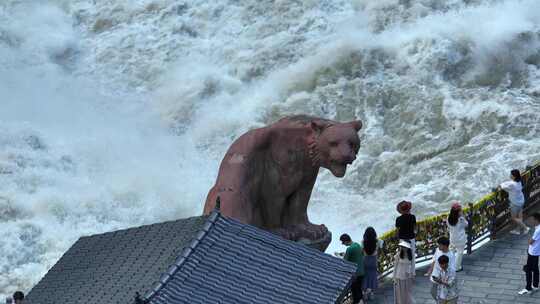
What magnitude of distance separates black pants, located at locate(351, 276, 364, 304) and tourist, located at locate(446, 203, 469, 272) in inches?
60.8

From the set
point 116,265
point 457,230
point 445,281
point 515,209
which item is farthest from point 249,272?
point 515,209

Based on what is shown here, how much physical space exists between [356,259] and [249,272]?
13.9ft

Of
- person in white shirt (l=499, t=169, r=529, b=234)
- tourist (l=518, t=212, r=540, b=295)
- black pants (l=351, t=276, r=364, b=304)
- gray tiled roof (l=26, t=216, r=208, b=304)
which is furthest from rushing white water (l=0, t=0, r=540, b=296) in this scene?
gray tiled roof (l=26, t=216, r=208, b=304)

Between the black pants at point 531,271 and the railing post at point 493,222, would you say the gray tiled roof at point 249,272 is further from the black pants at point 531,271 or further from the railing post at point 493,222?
the railing post at point 493,222

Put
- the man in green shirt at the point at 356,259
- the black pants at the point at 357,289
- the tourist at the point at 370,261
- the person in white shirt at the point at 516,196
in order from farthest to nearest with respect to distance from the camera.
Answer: the person in white shirt at the point at 516,196 < the black pants at the point at 357,289 < the tourist at the point at 370,261 < the man in green shirt at the point at 356,259

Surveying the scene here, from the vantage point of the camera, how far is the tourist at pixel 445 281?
15.5 meters

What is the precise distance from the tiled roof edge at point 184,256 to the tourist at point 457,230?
5.45 metres

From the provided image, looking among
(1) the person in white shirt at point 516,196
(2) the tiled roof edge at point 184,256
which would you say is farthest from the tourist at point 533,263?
(2) the tiled roof edge at point 184,256

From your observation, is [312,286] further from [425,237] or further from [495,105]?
[495,105]

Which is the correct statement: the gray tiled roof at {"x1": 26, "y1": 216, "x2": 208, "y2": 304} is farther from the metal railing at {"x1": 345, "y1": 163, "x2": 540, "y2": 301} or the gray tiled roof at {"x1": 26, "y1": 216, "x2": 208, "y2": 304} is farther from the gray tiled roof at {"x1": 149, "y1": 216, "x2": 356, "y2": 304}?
the metal railing at {"x1": 345, "y1": 163, "x2": 540, "y2": 301}

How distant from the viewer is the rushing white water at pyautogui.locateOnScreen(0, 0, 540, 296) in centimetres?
2839

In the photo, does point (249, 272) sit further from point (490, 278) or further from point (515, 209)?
point (515, 209)

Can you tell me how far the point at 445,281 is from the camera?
15664 mm

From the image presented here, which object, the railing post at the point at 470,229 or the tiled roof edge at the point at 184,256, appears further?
the railing post at the point at 470,229
